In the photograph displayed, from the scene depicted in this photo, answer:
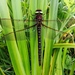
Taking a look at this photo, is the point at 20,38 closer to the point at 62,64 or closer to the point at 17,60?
the point at 17,60

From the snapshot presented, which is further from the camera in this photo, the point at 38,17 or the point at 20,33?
the point at 38,17

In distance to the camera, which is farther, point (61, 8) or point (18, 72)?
point (61, 8)

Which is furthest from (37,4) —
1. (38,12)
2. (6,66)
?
(6,66)

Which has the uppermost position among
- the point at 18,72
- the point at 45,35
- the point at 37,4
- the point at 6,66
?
the point at 37,4

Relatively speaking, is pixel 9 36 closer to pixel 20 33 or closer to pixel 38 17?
pixel 20 33

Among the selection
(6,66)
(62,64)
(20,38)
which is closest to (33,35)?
(20,38)

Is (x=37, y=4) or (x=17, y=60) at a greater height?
(x=37, y=4)

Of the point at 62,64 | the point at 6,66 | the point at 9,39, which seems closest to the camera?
the point at 9,39

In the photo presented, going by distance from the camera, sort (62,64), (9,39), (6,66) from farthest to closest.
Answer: (6,66) < (62,64) < (9,39)

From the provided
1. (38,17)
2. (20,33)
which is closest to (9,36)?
(20,33)

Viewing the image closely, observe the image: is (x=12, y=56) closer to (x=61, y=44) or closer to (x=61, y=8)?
(x=61, y=44)
